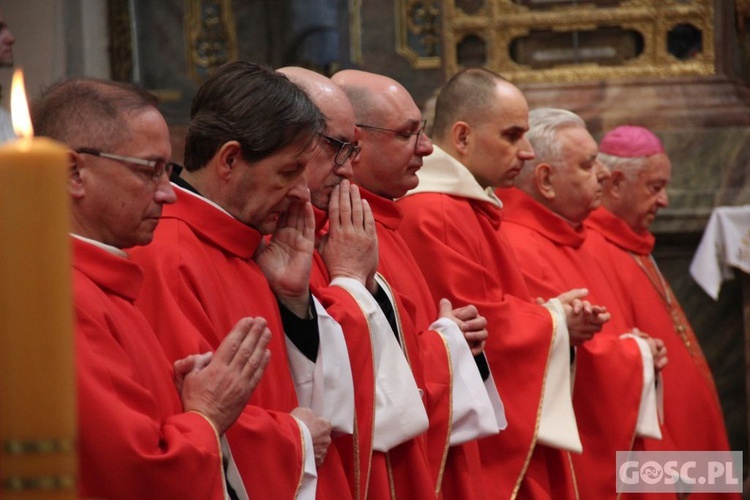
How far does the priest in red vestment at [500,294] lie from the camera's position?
15.3 ft

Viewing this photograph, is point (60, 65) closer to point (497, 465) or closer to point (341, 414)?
point (497, 465)

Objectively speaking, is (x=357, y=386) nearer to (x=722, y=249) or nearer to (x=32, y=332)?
(x=32, y=332)

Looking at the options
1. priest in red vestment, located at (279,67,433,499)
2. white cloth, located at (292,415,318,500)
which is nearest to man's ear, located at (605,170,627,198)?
priest in red vestment, located at (279,67,433,499)

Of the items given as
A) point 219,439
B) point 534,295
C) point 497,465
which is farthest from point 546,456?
point 219,439

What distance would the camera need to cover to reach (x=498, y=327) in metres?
4.73

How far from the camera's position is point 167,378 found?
8.59ft

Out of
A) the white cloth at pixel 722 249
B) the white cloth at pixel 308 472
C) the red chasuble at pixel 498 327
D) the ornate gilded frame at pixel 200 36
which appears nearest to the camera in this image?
the white cloth at pixel 308 472

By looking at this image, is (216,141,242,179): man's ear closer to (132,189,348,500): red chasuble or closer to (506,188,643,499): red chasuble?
(132,189,348,500): red chasuble

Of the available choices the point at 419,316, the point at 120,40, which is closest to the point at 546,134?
the point at 419,316

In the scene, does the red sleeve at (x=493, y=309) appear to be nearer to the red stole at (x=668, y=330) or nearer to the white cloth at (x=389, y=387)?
the white cloth at (x=389, y=387)

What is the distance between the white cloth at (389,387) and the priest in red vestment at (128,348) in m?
0.80

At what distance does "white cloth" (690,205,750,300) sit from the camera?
738 cm

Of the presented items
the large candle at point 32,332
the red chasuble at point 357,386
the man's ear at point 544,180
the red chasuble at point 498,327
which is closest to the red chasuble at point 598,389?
the man's ear at point 544,180

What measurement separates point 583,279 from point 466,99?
1286 mm
